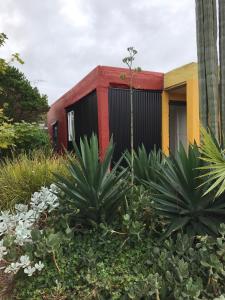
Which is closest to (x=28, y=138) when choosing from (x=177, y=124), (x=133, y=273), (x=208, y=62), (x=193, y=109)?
(x=193, y=109)

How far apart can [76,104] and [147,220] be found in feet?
35.7

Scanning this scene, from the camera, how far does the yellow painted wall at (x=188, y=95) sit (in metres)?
10.6

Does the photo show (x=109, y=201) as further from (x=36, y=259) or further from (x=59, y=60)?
(x=59, y=60)

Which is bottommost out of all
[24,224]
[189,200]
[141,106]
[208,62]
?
[24,224]

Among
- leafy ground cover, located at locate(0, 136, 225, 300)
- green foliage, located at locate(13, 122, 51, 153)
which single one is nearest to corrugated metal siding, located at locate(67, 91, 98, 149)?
green foliage, located at locate(13, 122, 51, 153)

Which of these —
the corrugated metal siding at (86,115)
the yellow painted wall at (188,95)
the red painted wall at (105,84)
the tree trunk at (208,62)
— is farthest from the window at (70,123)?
the tree trunk at (208,62)

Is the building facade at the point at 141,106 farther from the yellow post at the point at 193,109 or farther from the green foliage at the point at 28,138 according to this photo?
the green foliage at the point at 28,138

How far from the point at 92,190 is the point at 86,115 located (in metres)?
9.29

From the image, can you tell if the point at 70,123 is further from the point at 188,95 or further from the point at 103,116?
the point at 188,95

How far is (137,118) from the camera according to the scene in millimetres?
11672

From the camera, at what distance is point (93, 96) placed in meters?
11.7

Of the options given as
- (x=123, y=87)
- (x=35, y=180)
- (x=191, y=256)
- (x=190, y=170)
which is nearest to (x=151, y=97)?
(x=123, y=87)

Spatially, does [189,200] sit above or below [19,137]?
below

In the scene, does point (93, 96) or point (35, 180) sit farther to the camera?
point (93, 96)
